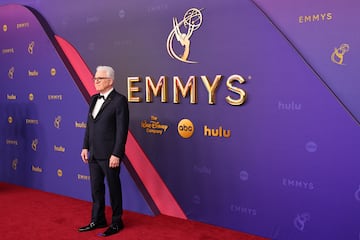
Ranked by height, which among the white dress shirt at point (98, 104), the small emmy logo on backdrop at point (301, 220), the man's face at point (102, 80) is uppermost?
the man's face at point (102, 80)

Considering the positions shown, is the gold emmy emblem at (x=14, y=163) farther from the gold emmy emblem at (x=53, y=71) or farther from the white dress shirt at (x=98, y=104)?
the white dress shirt at (x=98, y=104)

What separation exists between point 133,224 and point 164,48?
1.84 meters

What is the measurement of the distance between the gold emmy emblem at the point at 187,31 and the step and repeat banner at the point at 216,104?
0.04ft

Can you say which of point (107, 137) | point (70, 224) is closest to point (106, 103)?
point (107, 137)

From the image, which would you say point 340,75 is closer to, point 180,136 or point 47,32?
point 180,136

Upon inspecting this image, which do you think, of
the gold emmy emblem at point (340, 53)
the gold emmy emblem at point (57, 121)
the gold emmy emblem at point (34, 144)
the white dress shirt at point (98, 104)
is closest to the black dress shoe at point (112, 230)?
the white dress shirt at point (98, 104)

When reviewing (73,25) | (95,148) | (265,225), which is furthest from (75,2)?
(265,225)

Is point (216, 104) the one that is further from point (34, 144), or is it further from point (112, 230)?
point (34, 144)

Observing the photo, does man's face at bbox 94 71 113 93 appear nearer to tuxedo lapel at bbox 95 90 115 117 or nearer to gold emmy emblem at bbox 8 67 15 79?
tuxedo lapel at bbox 95 90 115 117

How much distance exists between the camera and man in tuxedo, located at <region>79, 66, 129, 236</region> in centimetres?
340

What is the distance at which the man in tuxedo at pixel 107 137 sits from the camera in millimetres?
3398

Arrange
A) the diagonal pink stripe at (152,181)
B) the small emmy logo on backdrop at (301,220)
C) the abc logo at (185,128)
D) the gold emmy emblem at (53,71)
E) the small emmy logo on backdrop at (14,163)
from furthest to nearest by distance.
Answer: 1. the small emmy logo on backdrop at (14,163)
2. the gold emmy emblem at (53,71)
3. the diagonal pink stripe at (152,181)
4. the abc logo at (185,128)
5. the small emmy logo on backdrop at (301,220)

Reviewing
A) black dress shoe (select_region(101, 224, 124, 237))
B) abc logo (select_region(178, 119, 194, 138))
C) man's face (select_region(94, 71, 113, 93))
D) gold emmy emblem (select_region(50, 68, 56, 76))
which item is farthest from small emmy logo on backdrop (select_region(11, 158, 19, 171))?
abc logo (select_region(178, 119, 194, 138))

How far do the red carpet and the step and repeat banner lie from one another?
6.1 inches
